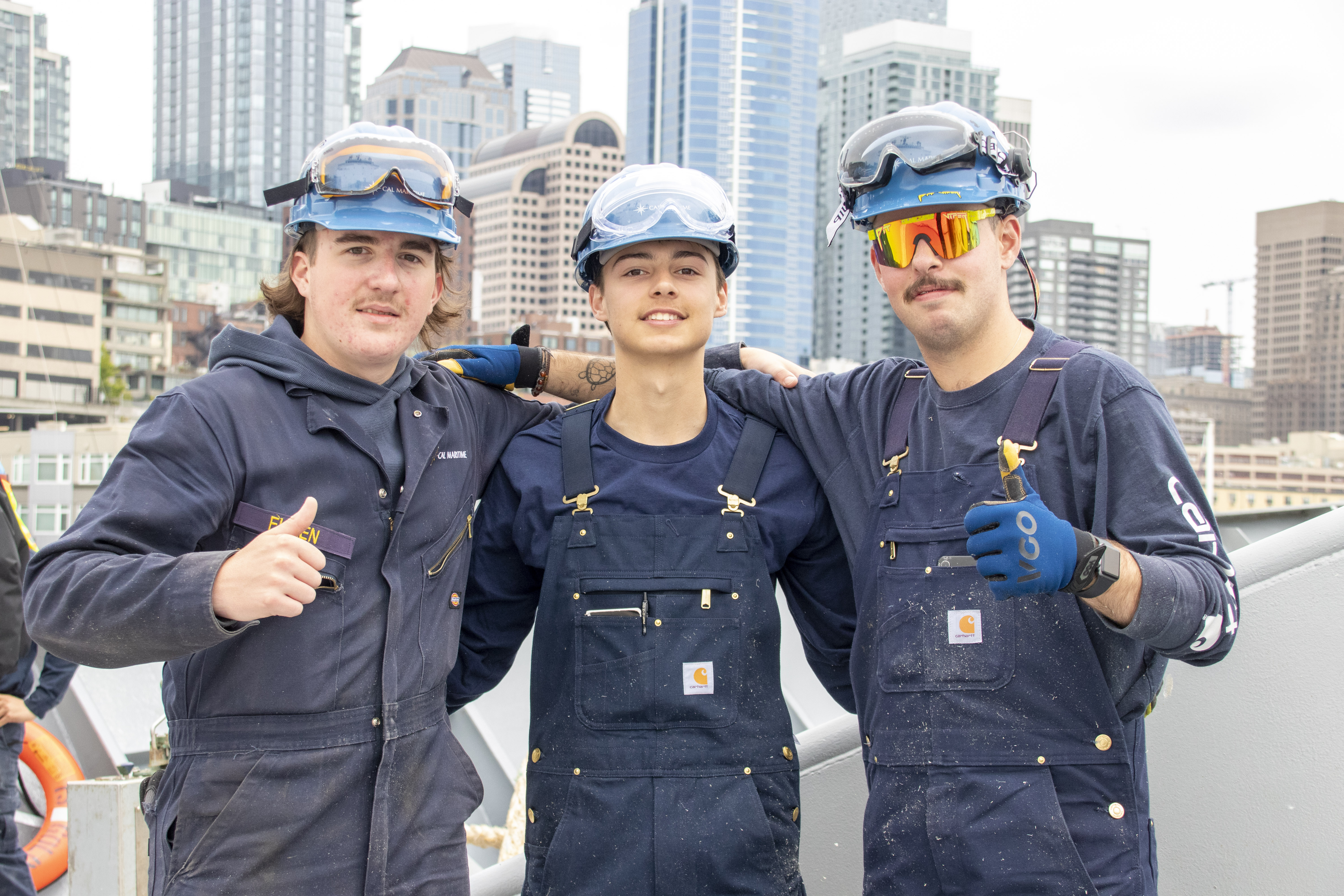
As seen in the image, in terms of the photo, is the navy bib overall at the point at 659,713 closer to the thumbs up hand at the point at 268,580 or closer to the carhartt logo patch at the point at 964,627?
the carhartt logo patch at the point at 964,627

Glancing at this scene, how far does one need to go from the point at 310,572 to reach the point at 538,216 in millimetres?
156176

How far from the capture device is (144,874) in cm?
356

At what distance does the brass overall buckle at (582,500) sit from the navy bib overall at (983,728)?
0.73 meters

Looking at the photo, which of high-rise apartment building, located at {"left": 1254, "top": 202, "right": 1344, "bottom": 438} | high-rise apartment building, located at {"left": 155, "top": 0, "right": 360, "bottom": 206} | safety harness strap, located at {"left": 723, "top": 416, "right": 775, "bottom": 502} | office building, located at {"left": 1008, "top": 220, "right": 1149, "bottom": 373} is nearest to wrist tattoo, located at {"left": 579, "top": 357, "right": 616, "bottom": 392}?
safety harness strap, located at {"left": 723, "top": 416, "right": 775, "bottom": 502}

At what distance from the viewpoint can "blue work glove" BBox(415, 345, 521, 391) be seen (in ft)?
10.7

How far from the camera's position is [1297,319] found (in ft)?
→ 405

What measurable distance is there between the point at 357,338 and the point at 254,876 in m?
1.25

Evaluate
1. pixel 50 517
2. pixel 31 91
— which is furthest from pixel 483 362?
pixel 31 91

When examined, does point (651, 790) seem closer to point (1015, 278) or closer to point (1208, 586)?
point (1208, 586)

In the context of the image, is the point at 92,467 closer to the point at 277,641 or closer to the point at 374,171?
the point at 374,171

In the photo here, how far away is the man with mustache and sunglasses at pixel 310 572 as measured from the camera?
2.27 metres

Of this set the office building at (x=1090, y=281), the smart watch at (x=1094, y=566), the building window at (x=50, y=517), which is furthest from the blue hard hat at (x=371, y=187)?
the office building at (x=1090, y=281)

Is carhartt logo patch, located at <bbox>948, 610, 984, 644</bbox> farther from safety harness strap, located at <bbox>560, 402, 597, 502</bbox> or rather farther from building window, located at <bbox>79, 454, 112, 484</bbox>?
building window, located at <bbox>79, 454, 112, 484</bbox>

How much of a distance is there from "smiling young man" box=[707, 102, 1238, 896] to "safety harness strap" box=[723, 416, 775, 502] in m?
0.21
